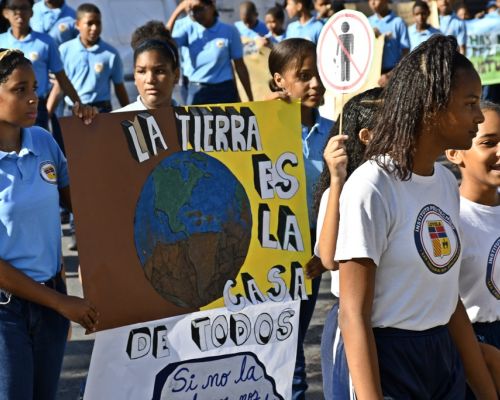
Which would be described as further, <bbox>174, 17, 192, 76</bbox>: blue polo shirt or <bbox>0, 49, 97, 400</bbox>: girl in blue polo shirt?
<bbox>174, 17, 192, 76</bbox>: blue polo shirt

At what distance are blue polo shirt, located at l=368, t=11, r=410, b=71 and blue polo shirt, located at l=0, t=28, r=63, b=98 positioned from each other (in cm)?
488

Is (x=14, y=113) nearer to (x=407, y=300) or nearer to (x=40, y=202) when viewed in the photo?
(x=40, y=202)

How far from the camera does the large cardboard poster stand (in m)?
3.78

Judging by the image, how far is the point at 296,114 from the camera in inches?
174

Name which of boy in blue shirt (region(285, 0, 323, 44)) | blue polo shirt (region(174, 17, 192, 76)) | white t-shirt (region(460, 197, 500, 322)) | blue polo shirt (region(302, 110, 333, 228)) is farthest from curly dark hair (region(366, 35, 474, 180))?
boy in blue shirt (region(285, 0, 323, 44))

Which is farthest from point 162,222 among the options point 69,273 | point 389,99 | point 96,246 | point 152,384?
point 69,273

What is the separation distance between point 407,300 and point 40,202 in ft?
4.70

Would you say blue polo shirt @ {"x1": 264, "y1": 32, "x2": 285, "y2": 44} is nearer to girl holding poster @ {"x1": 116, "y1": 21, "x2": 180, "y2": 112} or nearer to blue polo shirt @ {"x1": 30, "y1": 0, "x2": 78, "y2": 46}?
blue polo shirt @ {"x1": 30, "y1": 0, "x2": 78, "y2": 46}

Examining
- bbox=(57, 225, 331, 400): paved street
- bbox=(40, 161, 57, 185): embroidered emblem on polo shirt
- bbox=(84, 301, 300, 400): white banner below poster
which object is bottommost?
bbox=(57, 225, 331, 400): paved street

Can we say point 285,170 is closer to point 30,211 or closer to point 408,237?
point 30,211

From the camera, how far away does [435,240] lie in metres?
2.93

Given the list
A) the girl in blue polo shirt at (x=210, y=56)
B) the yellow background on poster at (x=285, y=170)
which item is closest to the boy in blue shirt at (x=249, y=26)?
the girl in blue polo shirt at (x=210, y=56)

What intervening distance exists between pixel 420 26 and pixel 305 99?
31.1 ft

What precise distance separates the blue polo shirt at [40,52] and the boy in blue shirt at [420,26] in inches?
230
